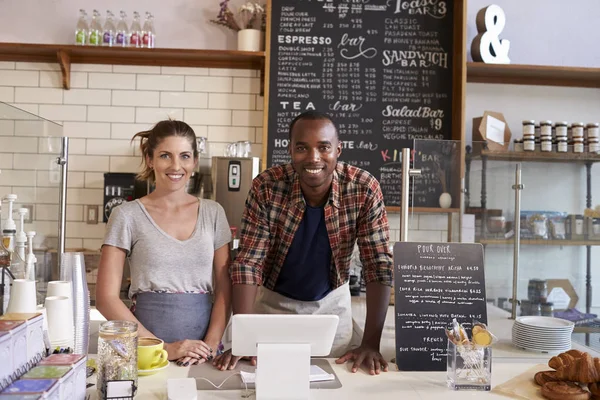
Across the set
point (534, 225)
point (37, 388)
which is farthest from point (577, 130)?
point (37, 388)

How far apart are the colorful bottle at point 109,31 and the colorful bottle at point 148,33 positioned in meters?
0.20

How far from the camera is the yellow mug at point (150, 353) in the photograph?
1502mm

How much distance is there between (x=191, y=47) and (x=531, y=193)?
8.41 feet

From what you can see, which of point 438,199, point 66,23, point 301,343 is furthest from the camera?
point 66,23

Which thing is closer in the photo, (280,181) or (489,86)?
(280,181)

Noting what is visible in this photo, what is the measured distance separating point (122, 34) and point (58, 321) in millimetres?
2843

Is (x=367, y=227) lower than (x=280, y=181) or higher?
lower

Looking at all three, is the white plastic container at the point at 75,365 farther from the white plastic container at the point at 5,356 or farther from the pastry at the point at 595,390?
the pastry at the point at 595,390

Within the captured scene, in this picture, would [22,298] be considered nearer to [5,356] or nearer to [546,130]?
[5,356]

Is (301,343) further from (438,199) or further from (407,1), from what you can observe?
(407,1)

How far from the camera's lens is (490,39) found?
12.7ft

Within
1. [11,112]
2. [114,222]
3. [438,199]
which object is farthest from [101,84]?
[438,199]

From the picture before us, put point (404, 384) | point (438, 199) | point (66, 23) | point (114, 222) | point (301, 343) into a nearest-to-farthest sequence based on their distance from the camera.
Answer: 1. point (301, 343)
2. point (404, 384)
3. point (114, 222)
4. point (438, 199)
5. point (66, 23)

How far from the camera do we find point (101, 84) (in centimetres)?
391
